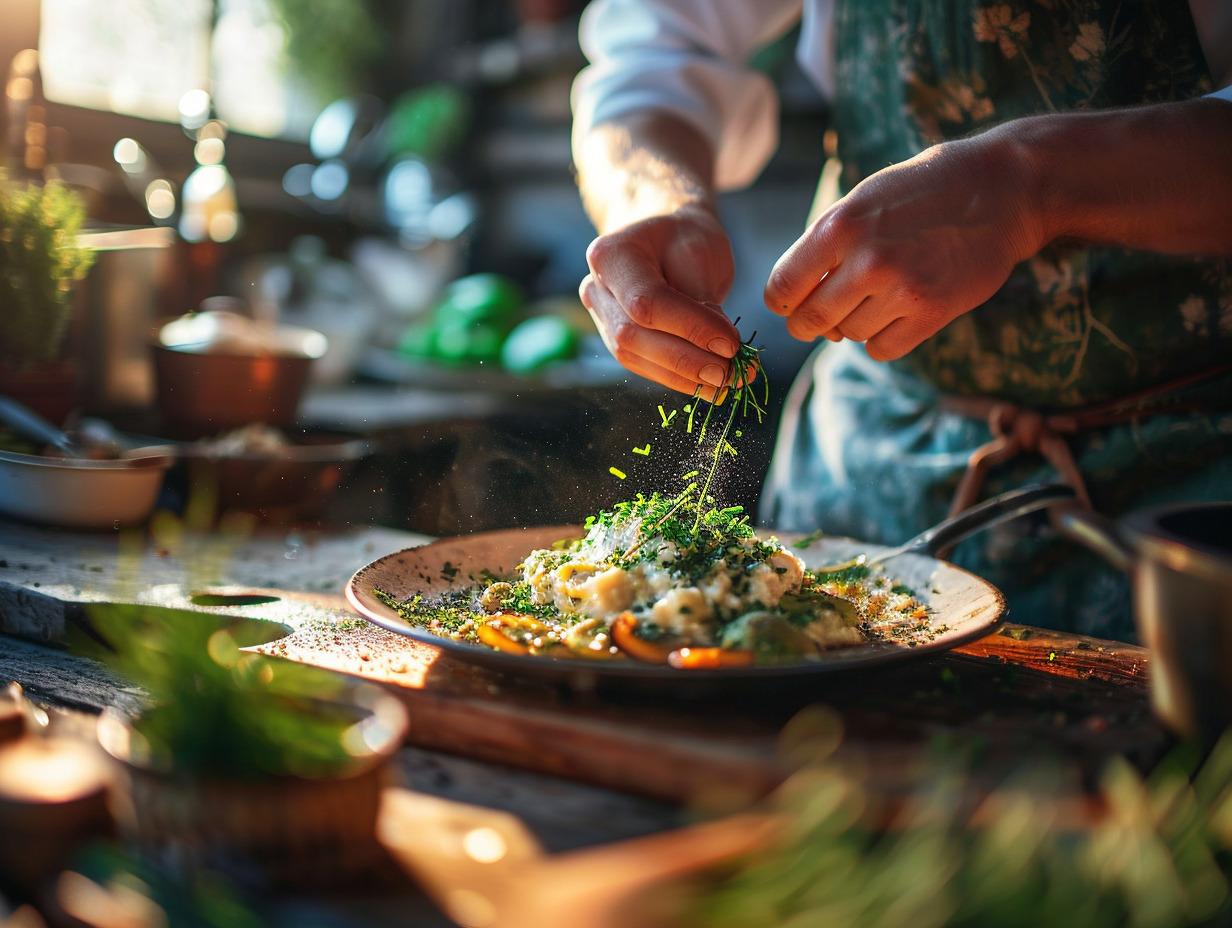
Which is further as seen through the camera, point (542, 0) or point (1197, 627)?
point (542, 0)

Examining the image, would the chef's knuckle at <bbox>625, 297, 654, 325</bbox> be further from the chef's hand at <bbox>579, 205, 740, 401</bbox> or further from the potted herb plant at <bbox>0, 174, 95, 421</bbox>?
the potted herb plant at <bbox>0, 174, 95, 421</bbox>

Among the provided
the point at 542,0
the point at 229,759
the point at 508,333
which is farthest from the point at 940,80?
the point at 542,0

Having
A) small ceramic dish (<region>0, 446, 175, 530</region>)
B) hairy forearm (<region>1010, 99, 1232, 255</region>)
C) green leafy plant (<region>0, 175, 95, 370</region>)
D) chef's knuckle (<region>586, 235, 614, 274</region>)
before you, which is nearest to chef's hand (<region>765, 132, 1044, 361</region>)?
hairy forearm (<region>1010, 99, 1232, 255</region>)

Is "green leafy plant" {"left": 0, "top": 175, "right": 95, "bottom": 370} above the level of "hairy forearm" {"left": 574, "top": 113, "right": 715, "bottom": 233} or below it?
below

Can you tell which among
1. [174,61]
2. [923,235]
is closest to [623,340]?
[923,235]

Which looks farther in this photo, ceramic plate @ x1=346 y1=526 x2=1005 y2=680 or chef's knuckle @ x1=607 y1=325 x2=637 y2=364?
chef's knuckle @ x1=607 y1=325 x2=637 y2=364

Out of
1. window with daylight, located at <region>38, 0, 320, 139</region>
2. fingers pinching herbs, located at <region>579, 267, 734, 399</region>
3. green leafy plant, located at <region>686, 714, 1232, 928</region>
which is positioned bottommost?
green leafy plant, located at <region>686, 714, 1232, 928</region>

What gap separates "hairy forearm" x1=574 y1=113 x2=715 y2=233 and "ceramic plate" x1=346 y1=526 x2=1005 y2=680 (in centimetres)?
57

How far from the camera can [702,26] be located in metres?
2.26

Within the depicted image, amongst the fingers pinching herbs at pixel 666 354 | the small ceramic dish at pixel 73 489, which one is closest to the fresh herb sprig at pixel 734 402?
the fingers pinching herbs at pixel 666 354

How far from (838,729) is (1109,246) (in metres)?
0.99

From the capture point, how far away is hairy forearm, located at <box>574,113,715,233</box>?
1.81 m

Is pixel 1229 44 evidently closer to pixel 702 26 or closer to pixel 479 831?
pixel 702 26

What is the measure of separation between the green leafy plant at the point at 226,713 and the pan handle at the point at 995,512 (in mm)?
936
